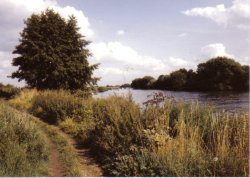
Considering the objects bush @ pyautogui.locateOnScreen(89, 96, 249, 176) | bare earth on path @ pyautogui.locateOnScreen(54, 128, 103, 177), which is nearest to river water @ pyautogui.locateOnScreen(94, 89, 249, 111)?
bush @ pyautogui.locateOnScreen(89, 96, 249, 176)

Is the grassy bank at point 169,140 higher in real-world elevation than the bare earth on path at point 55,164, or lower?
higher

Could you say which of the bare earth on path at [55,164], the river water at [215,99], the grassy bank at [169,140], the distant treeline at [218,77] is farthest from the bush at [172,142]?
the distant treeline at [218,77]

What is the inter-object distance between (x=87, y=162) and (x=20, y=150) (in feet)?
6.71

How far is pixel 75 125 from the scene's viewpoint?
1425cm

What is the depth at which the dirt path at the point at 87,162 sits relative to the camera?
886 cm

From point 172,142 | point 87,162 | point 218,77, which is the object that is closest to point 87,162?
point 87,162

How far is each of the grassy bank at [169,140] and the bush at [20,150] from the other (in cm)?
162

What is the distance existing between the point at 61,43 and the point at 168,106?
2012cm

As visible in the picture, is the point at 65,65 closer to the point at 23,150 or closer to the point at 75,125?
the point at 75,125

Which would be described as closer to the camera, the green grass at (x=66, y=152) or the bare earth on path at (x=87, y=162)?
the green grass at (x=66, y=152)

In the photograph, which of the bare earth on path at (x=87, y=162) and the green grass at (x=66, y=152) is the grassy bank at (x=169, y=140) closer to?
the bare earth on path at (x=87, y=162)

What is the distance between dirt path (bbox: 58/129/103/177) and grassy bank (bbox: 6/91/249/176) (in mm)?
220

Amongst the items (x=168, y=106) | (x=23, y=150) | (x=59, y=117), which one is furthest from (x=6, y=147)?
(x=59, y=117)

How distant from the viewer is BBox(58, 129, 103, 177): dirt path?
886cm
